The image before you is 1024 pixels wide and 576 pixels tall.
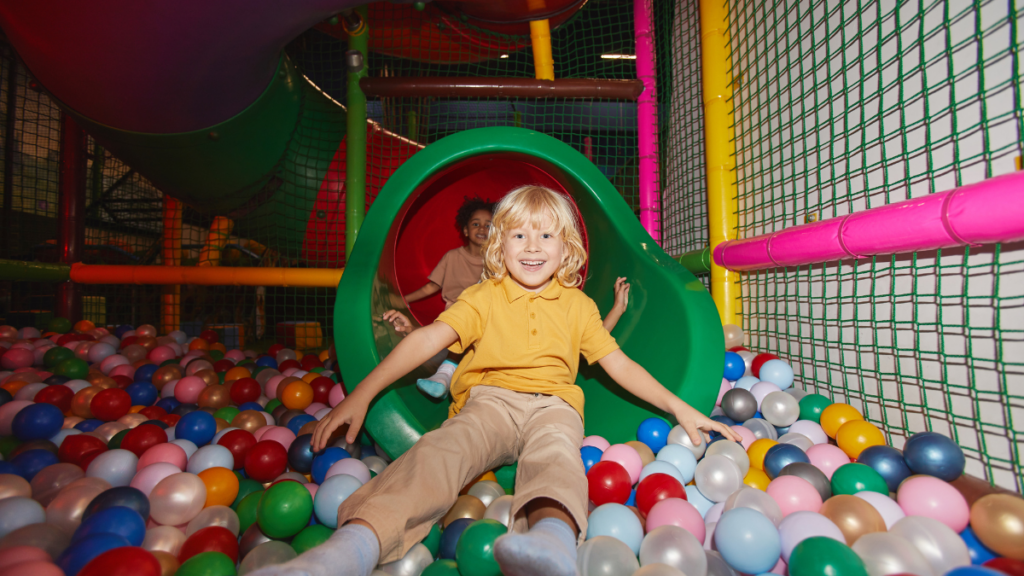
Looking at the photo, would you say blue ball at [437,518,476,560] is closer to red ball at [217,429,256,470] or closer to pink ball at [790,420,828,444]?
red ball at [217,429,256,470]

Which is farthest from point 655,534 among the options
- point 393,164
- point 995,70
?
point 393,164

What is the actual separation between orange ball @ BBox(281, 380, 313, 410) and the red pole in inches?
91.9

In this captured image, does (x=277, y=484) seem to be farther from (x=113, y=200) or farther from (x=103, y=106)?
(x=113, y=200)

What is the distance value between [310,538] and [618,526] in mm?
583

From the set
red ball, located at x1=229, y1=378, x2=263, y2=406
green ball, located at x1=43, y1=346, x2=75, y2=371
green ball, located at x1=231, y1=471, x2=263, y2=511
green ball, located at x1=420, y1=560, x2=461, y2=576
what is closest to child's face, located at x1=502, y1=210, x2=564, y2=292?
green ball, located at x1=420, y1=560, x2=461, y2=576

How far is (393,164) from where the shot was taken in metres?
3.19

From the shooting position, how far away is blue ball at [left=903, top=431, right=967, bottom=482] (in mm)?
1029

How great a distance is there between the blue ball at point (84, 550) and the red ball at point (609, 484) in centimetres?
86

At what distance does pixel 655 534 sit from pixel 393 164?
2811 mm

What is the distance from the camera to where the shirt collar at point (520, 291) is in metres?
1.38

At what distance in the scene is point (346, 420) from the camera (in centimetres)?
113

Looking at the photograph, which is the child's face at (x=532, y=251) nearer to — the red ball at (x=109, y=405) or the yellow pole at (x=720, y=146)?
the yellow pole at (x=720, y=146)

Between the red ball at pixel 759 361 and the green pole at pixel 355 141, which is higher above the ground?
the green pole at pixel 355 141

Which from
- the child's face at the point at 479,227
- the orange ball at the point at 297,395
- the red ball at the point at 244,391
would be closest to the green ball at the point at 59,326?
the red ball at the point at 244,391
